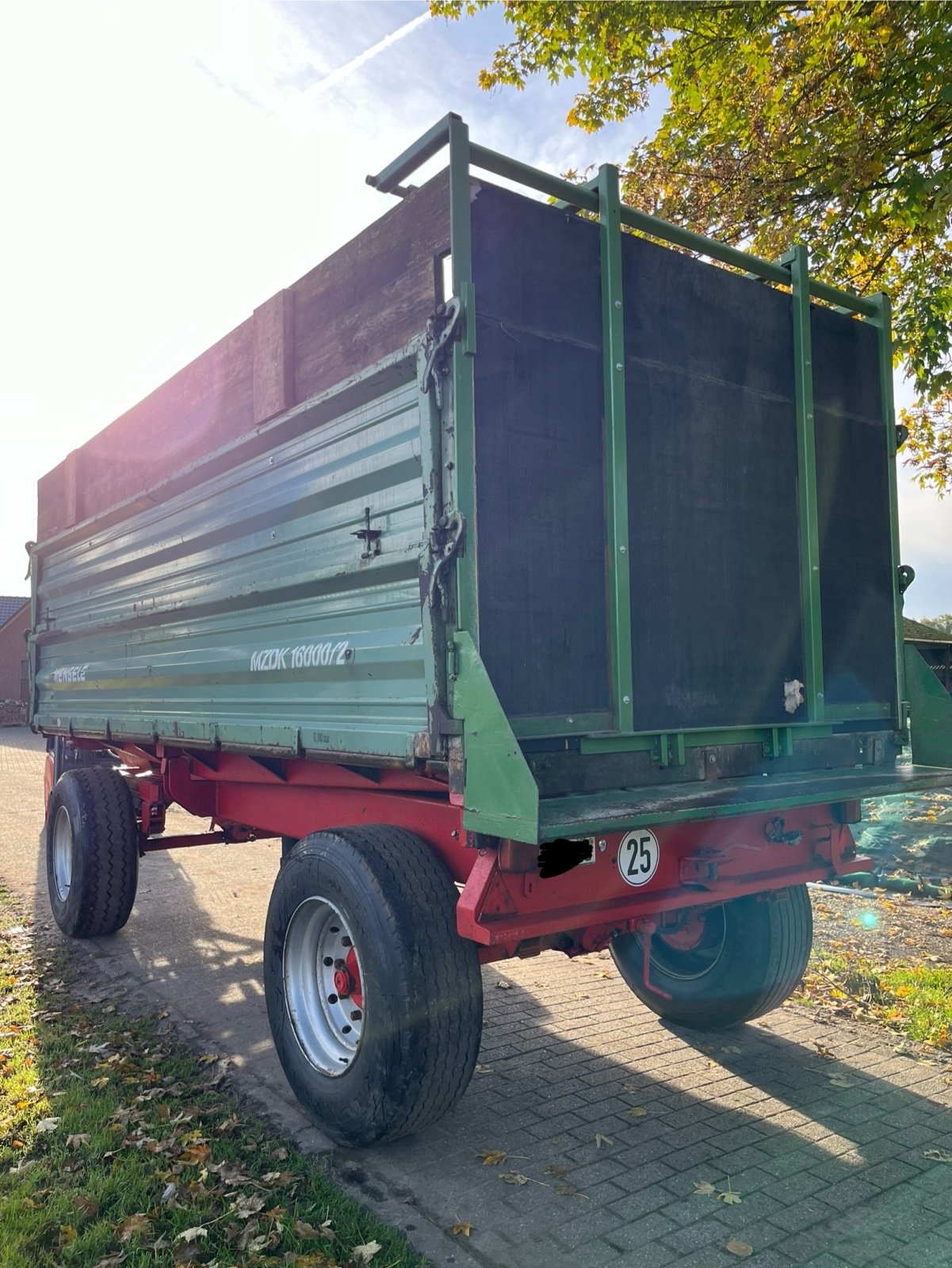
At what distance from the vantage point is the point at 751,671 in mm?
3592

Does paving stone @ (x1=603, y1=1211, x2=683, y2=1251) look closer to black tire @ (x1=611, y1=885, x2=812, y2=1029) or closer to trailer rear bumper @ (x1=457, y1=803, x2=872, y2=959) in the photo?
trailer rear bumper @ (x1=457, y1=803, x2=872, y2=959)

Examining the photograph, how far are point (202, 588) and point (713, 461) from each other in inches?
101

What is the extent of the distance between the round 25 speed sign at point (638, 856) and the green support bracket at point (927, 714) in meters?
1.58

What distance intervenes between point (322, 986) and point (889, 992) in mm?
2888

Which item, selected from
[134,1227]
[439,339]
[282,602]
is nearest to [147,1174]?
[134,1227]

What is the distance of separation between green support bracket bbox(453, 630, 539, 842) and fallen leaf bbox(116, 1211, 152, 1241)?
1501mm

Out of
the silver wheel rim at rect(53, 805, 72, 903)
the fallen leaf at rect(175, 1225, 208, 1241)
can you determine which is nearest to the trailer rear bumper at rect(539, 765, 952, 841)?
the fallen leaf at rect(175, 1225, 208, 1241)

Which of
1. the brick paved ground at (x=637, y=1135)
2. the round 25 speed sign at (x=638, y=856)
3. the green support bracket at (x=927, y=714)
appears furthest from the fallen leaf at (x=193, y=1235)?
the green support bracket at (x=927, y=714)

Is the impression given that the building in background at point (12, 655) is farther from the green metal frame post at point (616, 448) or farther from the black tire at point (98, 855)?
the green metal frame post at point (616, 448)

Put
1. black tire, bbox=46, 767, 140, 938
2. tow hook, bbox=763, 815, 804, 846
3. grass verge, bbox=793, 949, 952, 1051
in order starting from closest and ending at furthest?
tow hook, bbox=763, 815, 804, 846 → grass verge, bbox=793, 949, 952, 1051 → black tire, bbox=46, 767, 140, 938

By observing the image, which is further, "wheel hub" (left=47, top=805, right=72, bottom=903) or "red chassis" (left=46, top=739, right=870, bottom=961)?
"wheel hub" (left=47, top=805, right=72, bottom=903)

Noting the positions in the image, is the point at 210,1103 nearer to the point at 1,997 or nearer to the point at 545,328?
the point at 1,997

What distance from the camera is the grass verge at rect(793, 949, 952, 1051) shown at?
427cm

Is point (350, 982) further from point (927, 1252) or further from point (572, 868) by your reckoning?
point (927, 1252)
